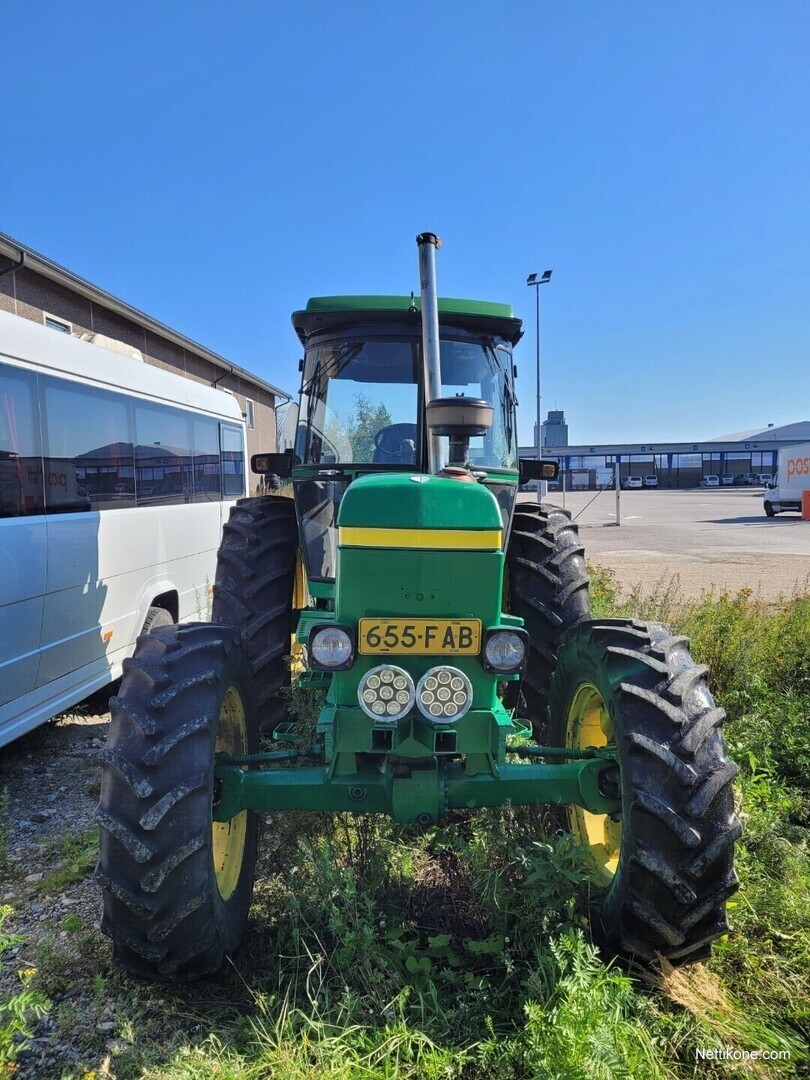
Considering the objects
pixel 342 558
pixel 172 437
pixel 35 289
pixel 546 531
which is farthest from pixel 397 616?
pixel 35 289

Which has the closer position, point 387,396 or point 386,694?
point 386,694

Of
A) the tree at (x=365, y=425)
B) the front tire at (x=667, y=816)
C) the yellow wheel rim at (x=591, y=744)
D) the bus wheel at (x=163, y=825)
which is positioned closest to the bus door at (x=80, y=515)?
the tree at (x=365, y=425)

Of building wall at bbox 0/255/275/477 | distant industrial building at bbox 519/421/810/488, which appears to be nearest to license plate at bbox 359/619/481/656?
building wall at bbox 0/255/275/477

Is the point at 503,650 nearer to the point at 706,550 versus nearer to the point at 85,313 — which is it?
the point at 706,550

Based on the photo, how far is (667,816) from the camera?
7.74 feet

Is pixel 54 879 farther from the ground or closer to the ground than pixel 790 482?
closer to the ground

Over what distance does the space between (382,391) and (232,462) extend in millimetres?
4813

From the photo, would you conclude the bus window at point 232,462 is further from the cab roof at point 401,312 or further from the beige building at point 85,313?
the cab roof at point 401,312

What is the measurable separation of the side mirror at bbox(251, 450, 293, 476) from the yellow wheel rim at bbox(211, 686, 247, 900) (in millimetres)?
1987

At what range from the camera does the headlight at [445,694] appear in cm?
253

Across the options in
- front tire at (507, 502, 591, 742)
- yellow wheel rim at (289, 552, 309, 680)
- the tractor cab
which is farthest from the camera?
yellow wheel rim at (289, 552, 309, 680)

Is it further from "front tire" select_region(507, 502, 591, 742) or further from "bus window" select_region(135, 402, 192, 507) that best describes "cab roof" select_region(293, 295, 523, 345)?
"bus window" select_region(135, 402, 192, 507)

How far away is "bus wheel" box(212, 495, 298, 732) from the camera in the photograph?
403 cm

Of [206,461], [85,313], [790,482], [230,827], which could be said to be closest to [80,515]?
[206,461]
